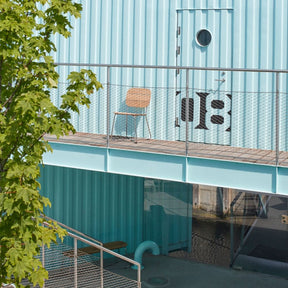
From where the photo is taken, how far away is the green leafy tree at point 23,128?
6312 millimetres

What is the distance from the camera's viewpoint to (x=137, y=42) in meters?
13.0

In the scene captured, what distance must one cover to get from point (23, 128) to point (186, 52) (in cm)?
655

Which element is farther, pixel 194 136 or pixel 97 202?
pixel 97 202

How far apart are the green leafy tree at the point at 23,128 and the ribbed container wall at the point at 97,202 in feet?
22.1

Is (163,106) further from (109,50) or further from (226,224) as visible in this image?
(226,224)

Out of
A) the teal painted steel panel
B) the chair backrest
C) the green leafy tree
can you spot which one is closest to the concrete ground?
the chair backrest

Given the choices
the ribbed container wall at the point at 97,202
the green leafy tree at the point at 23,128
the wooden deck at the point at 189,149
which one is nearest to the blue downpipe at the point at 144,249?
the ribbed container wall at the point at 97,202

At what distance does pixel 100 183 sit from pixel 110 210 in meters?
0.67

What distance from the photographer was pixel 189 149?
9938 millimetres

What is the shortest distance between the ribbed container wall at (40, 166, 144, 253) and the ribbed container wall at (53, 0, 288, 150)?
1.33 meters

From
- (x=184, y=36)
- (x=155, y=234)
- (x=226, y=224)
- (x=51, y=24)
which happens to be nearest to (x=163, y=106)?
(x=184, y=36)

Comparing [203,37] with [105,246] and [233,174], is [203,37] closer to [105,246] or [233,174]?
[233,174]

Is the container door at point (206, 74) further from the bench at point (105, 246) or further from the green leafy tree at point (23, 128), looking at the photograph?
the green leafy tree at point (23, 128)

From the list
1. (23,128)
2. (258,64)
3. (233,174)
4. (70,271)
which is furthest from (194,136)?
(23,128)
